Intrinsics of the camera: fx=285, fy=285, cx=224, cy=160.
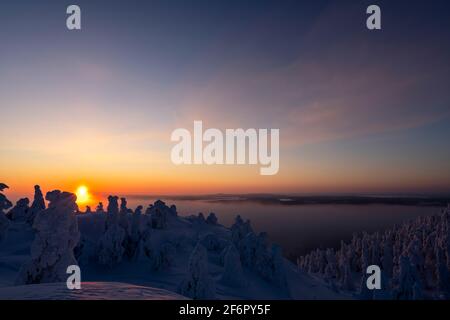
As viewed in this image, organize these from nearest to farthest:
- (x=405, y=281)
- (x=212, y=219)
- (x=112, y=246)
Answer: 1. (x=112, y=246)
2. (x=405, y=281)
3. (x=212, y=219)

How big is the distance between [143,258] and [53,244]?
24.4m

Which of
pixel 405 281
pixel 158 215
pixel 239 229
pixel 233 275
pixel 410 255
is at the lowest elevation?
pixel 410 255

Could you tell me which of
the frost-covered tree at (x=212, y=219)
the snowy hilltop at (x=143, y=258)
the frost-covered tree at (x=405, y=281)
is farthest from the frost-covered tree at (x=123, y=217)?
the frost-covered tree at (x=405, y=281)

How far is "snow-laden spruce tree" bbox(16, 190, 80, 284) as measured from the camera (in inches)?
959

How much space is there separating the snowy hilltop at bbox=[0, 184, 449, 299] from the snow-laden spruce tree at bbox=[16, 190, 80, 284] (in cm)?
8

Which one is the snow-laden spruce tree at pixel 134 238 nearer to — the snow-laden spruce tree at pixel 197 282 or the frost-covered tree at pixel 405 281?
the snow-laden spruce tree at pixel 197 282

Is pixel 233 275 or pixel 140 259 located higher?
pixel 140 259

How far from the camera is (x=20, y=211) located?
58344 millimetres

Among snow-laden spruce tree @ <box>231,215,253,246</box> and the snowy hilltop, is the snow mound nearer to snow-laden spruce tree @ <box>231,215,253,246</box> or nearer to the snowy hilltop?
the snowy hilltop

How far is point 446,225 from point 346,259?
3473 cm

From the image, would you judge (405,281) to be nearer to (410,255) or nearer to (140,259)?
(410,255)

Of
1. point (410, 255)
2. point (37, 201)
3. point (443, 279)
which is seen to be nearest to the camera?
point (37, 201)

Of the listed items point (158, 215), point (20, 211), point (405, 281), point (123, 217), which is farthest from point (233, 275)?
point (20, 211)
